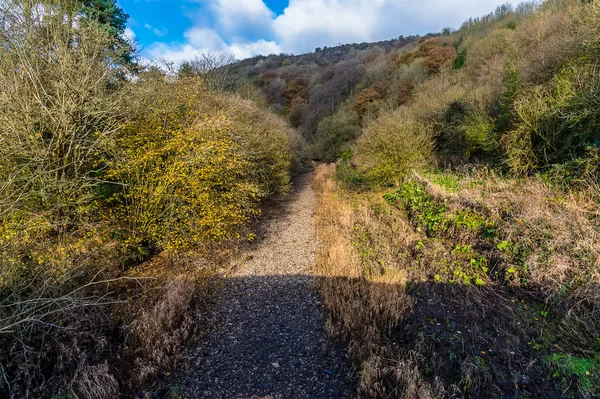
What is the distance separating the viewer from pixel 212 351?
15.0 feet

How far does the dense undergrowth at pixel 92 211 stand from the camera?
146 inches

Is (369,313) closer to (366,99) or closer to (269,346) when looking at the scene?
(269,346)

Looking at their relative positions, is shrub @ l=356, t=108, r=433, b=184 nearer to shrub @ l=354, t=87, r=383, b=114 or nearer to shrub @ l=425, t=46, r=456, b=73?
shrub @ l=354, t=87, r=383, b=114

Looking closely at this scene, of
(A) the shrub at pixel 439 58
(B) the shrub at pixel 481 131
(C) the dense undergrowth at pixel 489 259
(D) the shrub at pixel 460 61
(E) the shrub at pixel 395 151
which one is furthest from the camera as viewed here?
(A) the shrub at pixel 439 58

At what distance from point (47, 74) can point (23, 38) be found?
0.94m

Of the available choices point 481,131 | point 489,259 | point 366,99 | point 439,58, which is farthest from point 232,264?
point 439,58

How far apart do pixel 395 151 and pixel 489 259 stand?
810 centimetres

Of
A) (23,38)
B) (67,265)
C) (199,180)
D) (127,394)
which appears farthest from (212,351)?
(23,38)

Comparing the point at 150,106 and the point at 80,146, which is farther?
the point at 150,106

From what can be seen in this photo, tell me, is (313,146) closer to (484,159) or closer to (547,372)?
(484,159)

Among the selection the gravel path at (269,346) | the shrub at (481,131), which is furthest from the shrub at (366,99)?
the gravel path at (269,346)

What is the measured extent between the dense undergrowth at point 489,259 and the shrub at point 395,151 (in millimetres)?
72

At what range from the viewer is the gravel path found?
3852 millimetres

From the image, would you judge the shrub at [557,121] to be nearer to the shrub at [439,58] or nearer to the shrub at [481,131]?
the shrub at [481,131]
